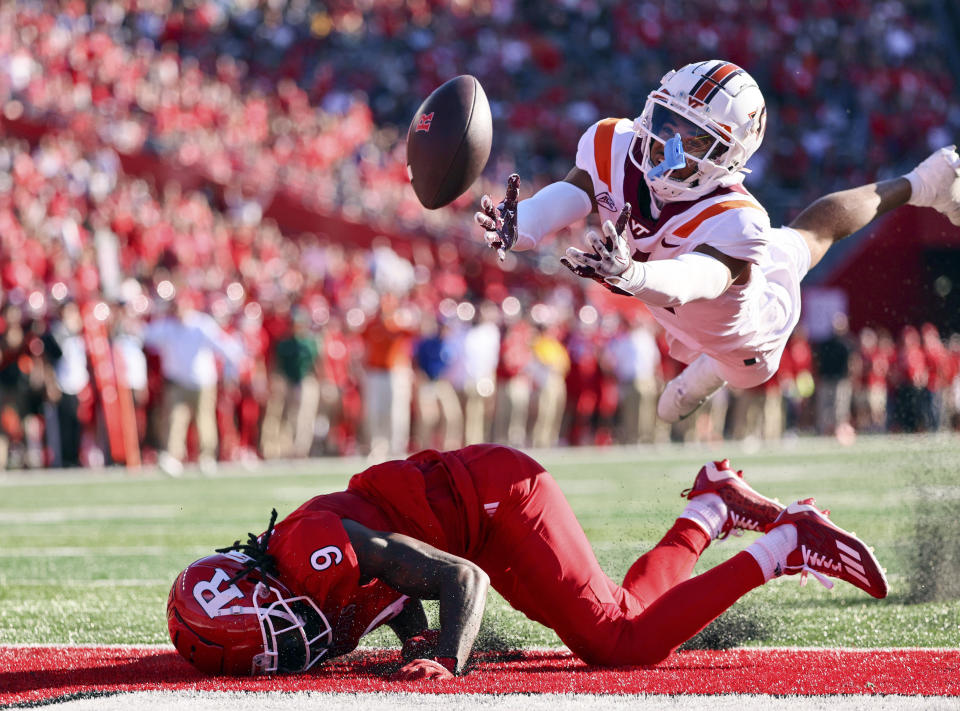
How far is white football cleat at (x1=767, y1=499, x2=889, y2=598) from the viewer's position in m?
3.66

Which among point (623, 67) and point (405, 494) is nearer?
point (405, 494)

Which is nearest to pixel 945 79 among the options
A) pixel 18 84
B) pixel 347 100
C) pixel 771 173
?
pixel 771 173

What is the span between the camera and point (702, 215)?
4.34 meters

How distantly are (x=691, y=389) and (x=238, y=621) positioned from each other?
2.57 meters

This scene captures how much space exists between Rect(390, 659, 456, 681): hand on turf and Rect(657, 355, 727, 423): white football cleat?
225 cm

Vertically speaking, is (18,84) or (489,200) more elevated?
(18,84)

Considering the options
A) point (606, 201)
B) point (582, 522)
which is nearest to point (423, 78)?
point (582, 522)

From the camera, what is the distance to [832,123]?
21859 millimetres

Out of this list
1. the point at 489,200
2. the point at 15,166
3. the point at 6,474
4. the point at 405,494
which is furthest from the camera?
the point at 15,166

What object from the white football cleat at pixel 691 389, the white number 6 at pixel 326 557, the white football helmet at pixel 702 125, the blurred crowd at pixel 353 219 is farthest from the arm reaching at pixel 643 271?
the blurred crowd at pixel 353 219

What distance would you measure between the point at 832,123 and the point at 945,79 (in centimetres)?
334

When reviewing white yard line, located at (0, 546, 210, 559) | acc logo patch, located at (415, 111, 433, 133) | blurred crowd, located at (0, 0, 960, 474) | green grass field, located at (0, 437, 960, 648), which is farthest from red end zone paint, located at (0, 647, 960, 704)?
blurred crowd, located at (0, 0, 960, 474)

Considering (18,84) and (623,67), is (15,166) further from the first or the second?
(623,67)

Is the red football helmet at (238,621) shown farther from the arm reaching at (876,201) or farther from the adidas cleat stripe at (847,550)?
the arm reaching at (876,201)
